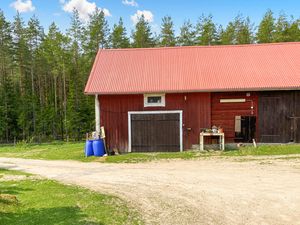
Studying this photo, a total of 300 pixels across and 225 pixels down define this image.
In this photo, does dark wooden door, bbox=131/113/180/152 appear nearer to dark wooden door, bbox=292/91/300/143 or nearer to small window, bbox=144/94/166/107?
small window, bbox=144/94/166/107

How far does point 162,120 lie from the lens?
16.5 metres

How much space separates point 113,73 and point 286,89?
8.86m

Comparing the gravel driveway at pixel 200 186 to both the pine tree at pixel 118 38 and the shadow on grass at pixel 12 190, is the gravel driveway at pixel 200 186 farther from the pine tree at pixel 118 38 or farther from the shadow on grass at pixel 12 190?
the pine tree at pixel 118 38

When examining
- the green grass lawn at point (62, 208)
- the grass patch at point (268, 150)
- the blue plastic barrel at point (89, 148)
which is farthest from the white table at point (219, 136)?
the green grass lawn at point (62, 208)

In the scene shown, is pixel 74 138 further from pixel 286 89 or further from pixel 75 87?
pixel 286 89

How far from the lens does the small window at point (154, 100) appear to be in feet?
54.4

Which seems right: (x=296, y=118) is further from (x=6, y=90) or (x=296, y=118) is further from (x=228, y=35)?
(x=6, y=90)

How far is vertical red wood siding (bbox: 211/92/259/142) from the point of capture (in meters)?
16.4

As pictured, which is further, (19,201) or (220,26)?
(220,26)

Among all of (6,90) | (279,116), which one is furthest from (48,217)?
(6,90)

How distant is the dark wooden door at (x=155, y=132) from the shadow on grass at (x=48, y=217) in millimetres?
9801

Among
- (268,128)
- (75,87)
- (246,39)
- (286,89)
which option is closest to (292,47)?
(286,89)

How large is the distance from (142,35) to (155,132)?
88.1 ft

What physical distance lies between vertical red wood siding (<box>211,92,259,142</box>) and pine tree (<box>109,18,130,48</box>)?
986 inches
